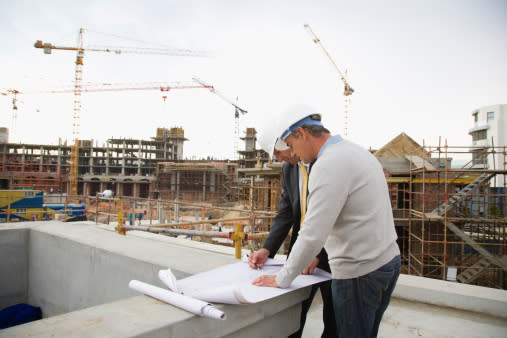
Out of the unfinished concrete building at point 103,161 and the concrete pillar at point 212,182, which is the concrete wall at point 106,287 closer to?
the concrete pillar at point 212,182

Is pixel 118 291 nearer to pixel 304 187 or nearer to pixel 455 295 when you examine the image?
pixel 304 187

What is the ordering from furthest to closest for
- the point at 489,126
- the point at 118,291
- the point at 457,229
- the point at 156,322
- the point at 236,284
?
the point at 489,126 < the point at 457,229 < the point at 118,291 < the point at 236,284 < the point at 156,322

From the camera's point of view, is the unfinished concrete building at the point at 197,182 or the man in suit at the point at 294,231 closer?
the man in suit at the point at 294,231

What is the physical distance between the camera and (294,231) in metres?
1.94

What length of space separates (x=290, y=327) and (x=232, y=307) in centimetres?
54

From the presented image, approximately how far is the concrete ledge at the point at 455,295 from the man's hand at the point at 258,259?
1.61 metres

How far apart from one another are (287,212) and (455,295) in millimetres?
1779

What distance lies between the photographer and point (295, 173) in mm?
1822

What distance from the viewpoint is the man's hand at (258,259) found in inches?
72.0

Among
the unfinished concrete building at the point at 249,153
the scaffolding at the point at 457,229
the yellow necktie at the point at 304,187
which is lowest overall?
the scaffolding at the point at 457,229

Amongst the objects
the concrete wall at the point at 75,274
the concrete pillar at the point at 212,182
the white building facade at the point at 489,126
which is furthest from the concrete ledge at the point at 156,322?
the concrete pillar at the point at 212,182

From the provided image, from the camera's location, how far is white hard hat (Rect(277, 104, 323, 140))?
1.43 metres

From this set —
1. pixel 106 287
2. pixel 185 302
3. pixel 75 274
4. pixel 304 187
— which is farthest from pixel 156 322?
pixel 75 274

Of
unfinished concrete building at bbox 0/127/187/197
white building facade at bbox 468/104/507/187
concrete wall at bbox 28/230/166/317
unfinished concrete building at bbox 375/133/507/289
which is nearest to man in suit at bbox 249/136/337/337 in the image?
concrete wall at bbox 28/230/166/317
